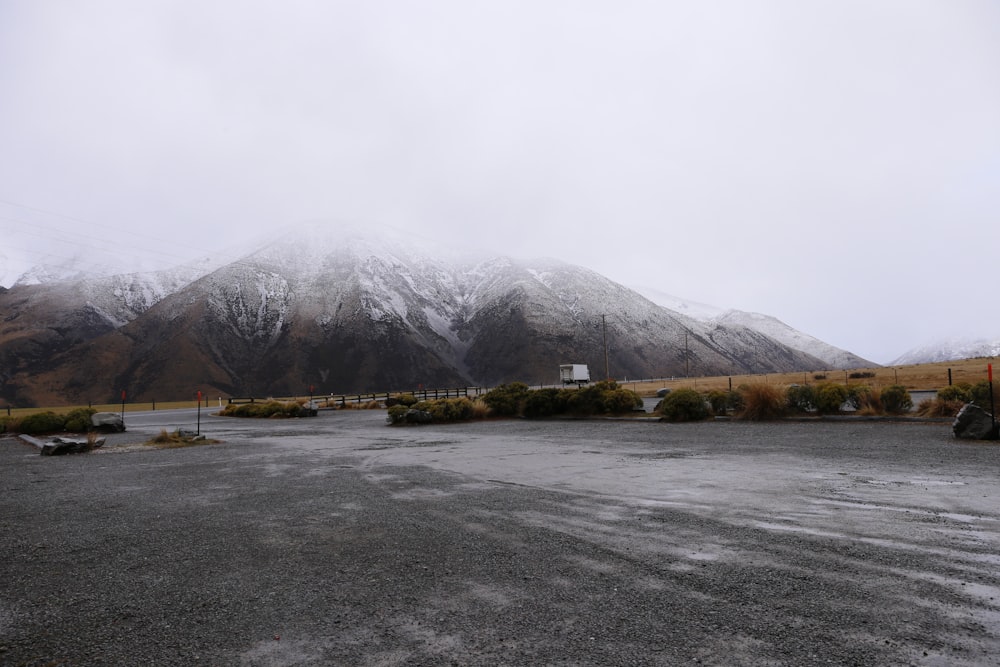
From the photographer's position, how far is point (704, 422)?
21250 mm

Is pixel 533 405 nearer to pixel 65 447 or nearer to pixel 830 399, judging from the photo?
pixel 830 399

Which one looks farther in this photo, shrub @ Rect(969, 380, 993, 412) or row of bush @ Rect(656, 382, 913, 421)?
row of bush @ Rect(656, 382, 913, 421)

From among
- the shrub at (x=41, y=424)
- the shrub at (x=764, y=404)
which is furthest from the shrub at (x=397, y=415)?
the shrub at (x=764, y=404)

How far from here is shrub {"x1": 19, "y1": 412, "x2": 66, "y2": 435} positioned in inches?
1012

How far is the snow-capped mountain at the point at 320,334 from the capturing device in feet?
458

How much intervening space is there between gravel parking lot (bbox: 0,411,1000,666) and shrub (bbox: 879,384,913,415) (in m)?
8.97

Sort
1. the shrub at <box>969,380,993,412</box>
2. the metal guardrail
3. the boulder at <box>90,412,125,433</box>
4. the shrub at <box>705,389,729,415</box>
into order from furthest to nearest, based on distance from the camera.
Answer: the metal guardrail
the boulder at <box>90,412,125,433</box>
the shrub at <box>705,389,729,415</box>
the shrub at <box>969,380,993,412</box>

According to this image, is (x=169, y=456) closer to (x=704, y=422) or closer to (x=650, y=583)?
(x=650, y=583)

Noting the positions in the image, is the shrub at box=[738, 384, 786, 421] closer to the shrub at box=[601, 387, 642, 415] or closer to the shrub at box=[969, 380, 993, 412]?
the shrub at box=[969, 380, 993, 412]

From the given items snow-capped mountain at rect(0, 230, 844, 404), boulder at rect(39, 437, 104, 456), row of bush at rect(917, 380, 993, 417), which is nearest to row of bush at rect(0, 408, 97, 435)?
boulder at rect(39, 437, 104, 456)

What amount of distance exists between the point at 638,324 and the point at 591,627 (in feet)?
568

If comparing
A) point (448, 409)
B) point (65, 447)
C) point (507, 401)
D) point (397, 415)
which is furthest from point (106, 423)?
point (507, 401)

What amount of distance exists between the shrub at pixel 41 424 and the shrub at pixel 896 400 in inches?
1274

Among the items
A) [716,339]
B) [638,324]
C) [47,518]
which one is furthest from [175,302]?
[47,518]
